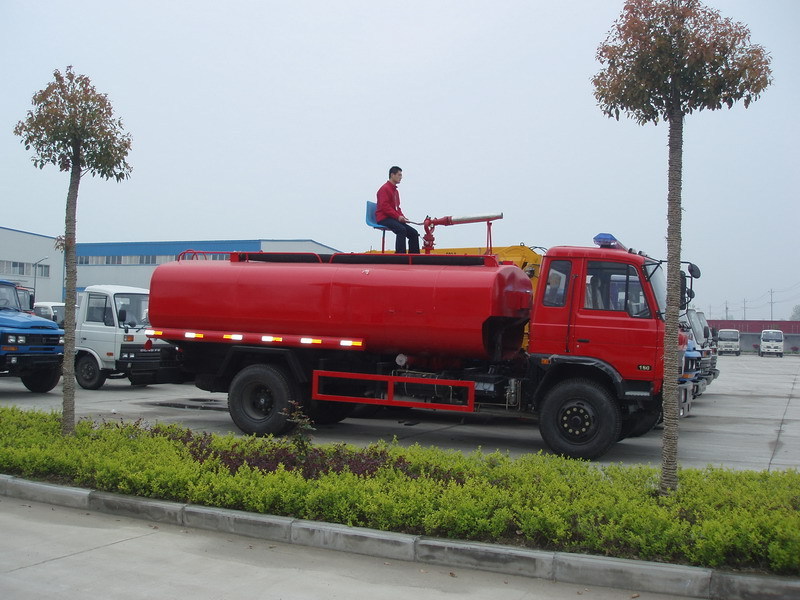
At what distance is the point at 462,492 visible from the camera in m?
6.11

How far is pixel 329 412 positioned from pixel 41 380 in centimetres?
820

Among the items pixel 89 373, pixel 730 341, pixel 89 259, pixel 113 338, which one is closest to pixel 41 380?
pixel 89 373

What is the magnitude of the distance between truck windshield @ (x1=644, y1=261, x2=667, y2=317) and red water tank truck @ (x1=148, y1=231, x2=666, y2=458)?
3 centimetres

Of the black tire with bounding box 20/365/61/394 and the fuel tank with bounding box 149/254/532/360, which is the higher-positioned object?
the fuel tank with bounding box 149/254/532/360

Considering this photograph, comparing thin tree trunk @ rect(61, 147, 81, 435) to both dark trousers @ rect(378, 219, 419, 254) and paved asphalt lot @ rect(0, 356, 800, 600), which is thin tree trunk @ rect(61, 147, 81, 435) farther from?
dark trousers @ rect(378, 219, 419, 254)

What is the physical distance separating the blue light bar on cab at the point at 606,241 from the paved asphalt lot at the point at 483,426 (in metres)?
2.87

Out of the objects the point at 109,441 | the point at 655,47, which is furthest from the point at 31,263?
the point at 655,47

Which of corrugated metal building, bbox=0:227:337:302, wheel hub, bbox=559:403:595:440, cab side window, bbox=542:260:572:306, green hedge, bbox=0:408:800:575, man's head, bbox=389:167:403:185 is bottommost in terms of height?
green hedge, bbox=0:408:800:575

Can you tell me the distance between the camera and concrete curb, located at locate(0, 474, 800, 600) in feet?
15.8

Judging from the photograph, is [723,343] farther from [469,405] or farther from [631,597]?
[631,597]

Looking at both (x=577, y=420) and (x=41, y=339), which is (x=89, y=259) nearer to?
(x=41, y=339)

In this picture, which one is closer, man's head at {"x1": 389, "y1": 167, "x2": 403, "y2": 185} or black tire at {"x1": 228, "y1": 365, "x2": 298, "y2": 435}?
black tire at {"x1": 228, "y1": 365, "x2": 298, "y2": 435}

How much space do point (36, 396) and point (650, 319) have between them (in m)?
13.4

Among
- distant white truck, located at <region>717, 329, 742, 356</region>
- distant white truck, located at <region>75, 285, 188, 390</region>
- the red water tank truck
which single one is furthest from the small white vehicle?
distant white truck, located at <region>75, 285, 188, 390</region>
